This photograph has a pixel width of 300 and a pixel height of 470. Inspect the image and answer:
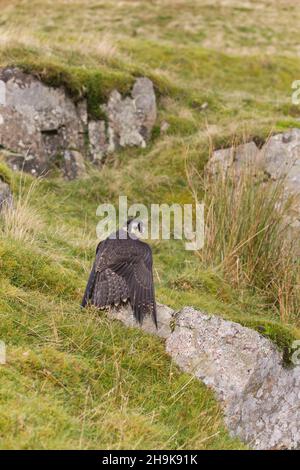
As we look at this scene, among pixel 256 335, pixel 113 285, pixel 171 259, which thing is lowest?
pixel 171 259

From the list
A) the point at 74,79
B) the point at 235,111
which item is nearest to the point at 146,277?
the point at 74,79

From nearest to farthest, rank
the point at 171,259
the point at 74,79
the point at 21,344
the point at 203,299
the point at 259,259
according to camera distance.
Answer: the point at 21,344
the point at 203,299
the point at 259,259
the point at 171,259
the point at 74,79

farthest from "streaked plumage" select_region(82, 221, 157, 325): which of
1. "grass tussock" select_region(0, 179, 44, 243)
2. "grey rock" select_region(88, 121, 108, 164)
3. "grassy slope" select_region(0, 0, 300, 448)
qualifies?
"grey rock" select_region(88, 121, 108, 164)

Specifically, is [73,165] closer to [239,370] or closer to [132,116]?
[132,116]

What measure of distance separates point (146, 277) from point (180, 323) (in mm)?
458

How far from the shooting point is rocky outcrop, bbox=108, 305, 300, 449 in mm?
4805

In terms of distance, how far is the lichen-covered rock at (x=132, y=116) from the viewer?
435 inches

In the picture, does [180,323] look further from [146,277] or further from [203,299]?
[203,299]

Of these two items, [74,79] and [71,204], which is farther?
[74,79]

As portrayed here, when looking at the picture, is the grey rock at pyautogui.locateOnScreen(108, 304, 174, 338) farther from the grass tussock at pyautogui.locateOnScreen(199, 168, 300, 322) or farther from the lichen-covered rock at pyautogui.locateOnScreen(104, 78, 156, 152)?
the lichen-covered rock at pyautogui.locateOnScreen(104, 78, 156, 152)

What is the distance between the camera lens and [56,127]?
33.7 ft

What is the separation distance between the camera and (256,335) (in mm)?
5168

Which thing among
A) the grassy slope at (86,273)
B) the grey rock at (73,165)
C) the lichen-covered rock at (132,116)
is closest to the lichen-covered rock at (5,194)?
the grassy slope at (86,273)

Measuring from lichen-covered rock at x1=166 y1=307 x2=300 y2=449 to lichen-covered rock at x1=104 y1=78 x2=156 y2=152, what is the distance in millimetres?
6211
